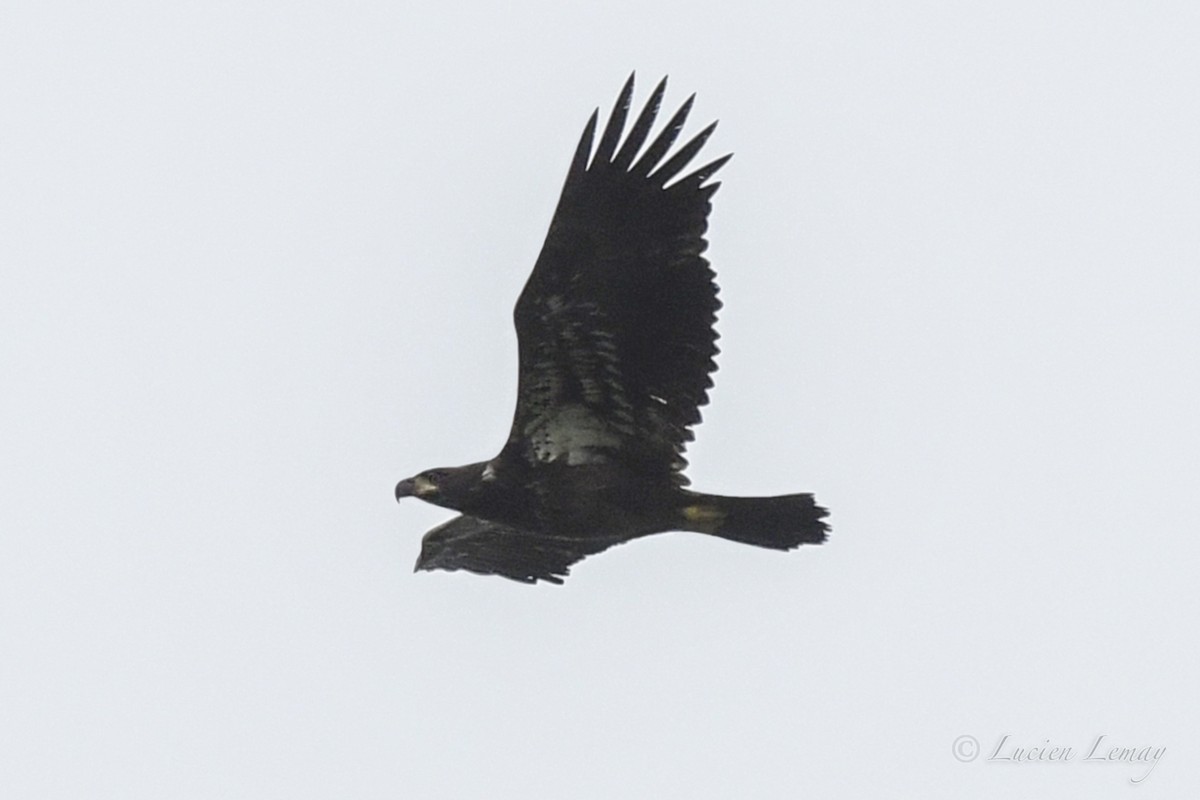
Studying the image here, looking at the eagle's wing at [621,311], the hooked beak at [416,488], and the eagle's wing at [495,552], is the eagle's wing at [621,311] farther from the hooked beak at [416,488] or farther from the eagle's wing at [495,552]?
the eagle's wing at [495,552]

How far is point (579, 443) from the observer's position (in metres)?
14.5

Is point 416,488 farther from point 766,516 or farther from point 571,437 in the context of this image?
point 766,516

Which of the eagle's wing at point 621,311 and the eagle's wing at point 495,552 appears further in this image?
the eagle's wing at point 495,552

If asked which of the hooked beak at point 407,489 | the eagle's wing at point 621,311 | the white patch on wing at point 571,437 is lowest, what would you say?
the hooked beak at point 407,489

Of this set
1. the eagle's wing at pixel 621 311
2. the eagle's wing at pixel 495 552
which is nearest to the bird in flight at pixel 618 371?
the eagle's wing at pixel 621 311

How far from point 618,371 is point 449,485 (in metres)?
1.46

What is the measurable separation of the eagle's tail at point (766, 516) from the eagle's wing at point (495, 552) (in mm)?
1759

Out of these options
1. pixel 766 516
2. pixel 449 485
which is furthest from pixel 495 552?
pixel 766 516

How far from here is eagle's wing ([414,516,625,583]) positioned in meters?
16.1

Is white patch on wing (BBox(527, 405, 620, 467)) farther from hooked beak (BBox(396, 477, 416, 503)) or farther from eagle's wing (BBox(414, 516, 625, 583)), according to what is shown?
eagle's wing (BBox(414, 516, 625, 583))

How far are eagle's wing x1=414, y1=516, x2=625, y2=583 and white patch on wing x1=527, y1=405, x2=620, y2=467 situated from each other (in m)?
1.64

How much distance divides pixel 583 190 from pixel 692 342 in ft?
3.75

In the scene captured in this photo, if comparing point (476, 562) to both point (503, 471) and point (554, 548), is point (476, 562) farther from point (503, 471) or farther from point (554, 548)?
point (503, 471)

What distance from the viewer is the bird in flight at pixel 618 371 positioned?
13578 mm
